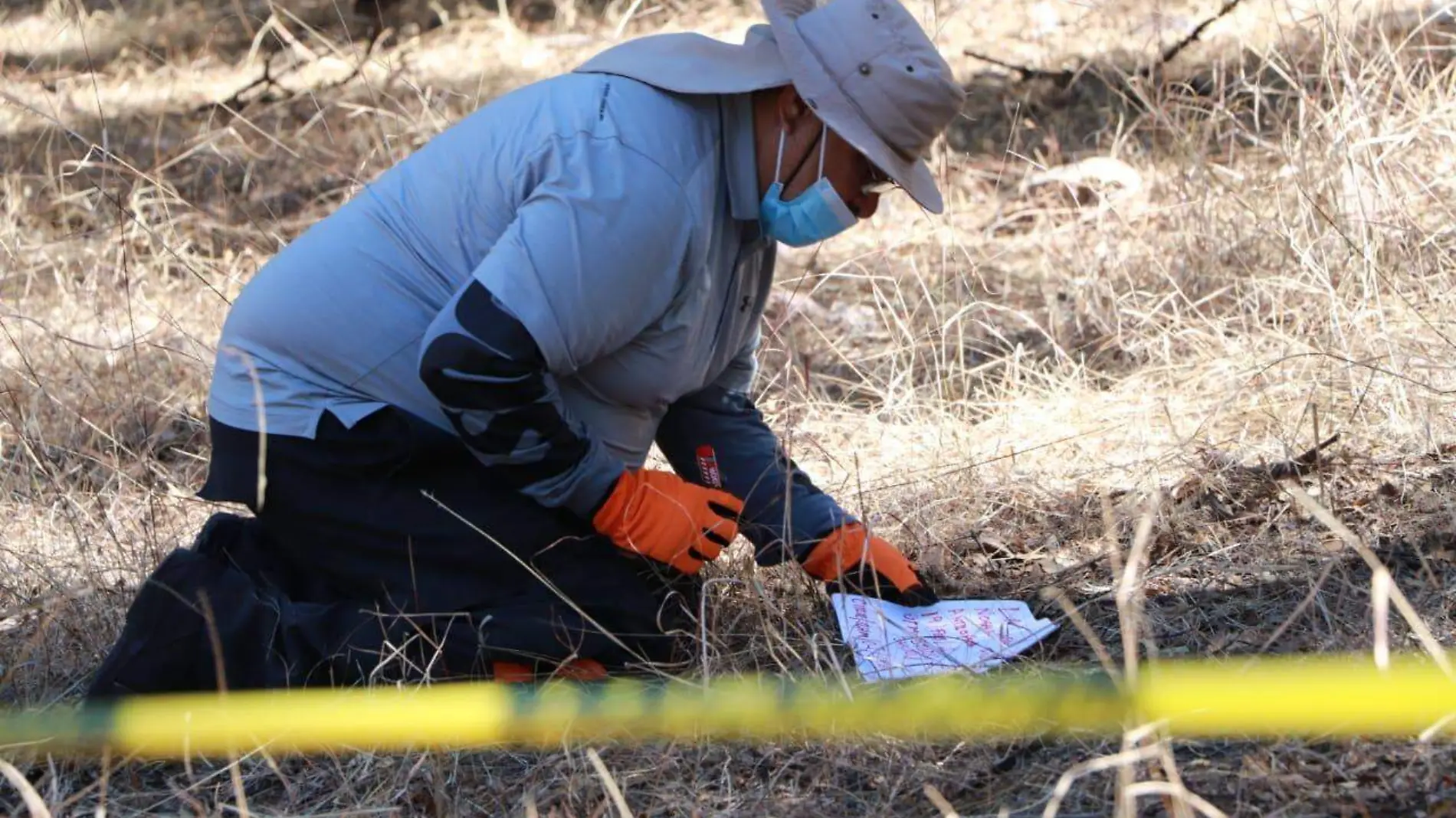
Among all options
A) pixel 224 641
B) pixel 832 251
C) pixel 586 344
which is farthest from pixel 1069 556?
pixel 832 251

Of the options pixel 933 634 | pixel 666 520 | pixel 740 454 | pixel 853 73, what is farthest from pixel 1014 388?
pixel 853 73

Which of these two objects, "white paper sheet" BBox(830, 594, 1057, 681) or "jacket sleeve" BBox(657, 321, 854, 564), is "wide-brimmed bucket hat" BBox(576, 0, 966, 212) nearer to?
"jacket sleeve" BBox(657, 321, 854, 564)

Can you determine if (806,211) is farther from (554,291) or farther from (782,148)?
(554,291)

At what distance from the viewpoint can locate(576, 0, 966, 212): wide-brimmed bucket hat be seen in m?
2.35

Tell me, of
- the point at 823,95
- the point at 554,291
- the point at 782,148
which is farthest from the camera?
the point at 782,148

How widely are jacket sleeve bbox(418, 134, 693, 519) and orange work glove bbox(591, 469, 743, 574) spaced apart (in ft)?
0.71

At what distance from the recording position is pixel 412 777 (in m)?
Result: 2.21

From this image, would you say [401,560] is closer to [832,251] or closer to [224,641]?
[224,641]

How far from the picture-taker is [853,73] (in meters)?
2.35

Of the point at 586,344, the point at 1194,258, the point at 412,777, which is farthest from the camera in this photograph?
the point at 1194,258

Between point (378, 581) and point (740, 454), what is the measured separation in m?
0.77

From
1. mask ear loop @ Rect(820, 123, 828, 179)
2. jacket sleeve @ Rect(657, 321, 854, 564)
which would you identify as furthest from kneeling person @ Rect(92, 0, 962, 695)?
jacket sleeve @ Rect(657, 321, 854, 564)

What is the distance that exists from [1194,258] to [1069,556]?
1.69 metres

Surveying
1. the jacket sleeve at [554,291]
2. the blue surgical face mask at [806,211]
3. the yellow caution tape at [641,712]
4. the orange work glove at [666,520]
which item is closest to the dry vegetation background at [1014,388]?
the yellow caution tape at [641,712]
